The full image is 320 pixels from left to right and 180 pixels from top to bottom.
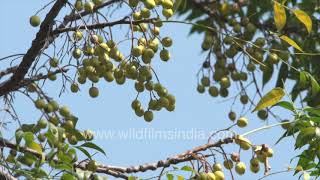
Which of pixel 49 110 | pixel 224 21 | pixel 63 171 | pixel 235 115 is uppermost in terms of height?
pixel 224 21

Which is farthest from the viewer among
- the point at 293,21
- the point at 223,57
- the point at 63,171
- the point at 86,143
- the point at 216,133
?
the point at 293,21

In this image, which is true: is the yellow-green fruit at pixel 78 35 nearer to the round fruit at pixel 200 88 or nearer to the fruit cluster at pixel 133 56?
the fruit cluster at pixel 133 56

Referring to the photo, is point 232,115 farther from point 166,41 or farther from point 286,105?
point 286,105

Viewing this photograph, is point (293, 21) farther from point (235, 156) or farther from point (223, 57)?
point (235, 156)

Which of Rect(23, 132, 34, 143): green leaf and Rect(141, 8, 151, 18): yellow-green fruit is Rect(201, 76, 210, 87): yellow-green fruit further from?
Rect(23, 132, 34, 143): green leaf

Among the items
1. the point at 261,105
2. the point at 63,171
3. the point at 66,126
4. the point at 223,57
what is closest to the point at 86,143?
the point at 63,171

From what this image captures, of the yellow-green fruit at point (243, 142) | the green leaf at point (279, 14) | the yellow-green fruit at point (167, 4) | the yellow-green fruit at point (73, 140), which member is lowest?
the yellow-green fruit at point (243, 142)

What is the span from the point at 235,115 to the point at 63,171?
1443 millimetres

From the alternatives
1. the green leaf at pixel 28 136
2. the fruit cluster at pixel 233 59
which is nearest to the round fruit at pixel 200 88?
the fruit cluster at pixel 233 59

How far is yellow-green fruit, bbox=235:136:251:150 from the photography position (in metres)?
1.99

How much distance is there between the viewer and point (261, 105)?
1.83 meters

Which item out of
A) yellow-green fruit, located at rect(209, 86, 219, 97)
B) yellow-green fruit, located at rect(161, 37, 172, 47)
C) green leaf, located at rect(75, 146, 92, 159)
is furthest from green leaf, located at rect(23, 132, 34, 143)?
yellow-green fruit, located at rect(209, 86, 219, 97)

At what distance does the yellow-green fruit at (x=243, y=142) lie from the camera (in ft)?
6.52

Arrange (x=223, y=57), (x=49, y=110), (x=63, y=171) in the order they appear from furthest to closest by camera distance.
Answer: (x=223, y=57) < (x=49, y=110) < (x=63, y=171)
